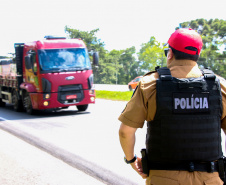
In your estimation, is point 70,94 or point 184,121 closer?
point 184,121

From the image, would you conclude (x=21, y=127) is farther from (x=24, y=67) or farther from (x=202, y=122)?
(x=202, y=122)

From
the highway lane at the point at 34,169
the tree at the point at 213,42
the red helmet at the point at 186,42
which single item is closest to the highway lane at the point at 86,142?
the highway lane at the point at 34,169

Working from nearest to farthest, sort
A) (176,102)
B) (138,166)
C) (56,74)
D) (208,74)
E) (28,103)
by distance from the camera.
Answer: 1. (176,102)
2. (208,74)
3. (138,166)
4. (56,74)
5. (28,103)

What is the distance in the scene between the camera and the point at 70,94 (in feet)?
43.3

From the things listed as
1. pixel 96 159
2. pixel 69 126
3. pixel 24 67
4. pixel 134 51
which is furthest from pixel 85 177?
pixel 134 51

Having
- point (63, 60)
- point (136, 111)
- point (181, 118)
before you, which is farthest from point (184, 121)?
point (63, 60)

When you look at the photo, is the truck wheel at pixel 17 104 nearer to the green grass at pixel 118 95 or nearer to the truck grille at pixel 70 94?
the truck grille at pixel 70 94

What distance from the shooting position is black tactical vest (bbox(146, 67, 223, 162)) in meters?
2.22

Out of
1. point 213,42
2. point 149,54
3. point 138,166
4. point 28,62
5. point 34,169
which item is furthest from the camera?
point 149,54

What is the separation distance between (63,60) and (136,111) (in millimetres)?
11257

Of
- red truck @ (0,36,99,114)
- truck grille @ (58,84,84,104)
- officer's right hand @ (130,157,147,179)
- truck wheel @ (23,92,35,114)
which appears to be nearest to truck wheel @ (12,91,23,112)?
truck wheel @ (23,92,35,114)

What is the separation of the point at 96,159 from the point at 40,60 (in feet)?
24.5

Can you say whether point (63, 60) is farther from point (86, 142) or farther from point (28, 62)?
point (86, 142)

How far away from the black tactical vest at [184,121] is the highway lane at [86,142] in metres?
2.81
